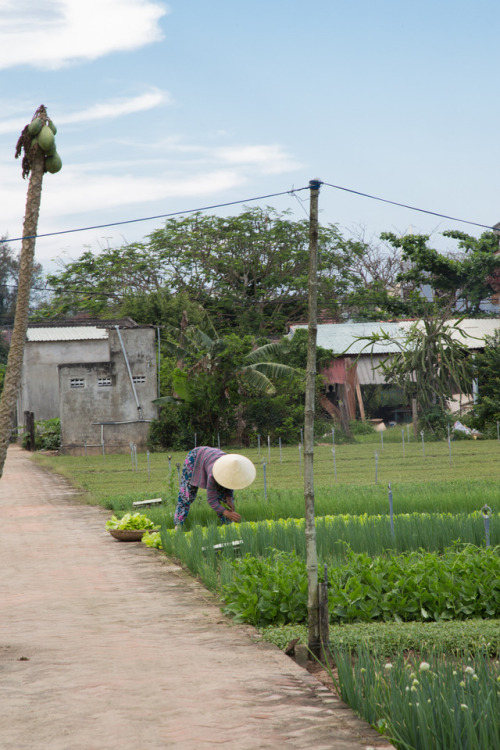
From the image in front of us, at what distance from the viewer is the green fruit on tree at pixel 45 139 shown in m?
7.29

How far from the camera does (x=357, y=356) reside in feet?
121

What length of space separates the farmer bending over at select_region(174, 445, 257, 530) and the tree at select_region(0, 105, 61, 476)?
3591 millimetres

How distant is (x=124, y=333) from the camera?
3231 centimetres

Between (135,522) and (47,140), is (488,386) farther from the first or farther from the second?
(47,140)

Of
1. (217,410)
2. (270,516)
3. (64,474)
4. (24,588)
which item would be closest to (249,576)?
(24,588)

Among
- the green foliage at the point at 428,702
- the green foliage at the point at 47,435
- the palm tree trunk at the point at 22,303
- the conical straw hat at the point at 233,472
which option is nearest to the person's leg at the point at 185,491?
the conical straw hat at the point at 233,472

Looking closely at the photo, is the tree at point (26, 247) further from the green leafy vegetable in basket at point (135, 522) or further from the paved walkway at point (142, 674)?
the green leafy vegetable in basket at point (135, 522)

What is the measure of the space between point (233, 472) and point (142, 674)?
474cm

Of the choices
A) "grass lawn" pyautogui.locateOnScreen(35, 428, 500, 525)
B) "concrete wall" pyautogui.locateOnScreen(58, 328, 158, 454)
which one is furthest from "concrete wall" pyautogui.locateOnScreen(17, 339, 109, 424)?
"grass lawn" pyautogui.locateOnScreen(35, 428, 500, 525)

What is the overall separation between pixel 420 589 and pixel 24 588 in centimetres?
425

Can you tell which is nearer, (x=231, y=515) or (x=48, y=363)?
(x=231, y=515)

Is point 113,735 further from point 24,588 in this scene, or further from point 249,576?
point 24,588

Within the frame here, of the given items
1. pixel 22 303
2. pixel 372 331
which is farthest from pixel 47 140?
pixel 372 331

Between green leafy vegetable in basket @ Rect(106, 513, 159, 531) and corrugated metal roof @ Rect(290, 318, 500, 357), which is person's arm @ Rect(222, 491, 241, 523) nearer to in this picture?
green leafy vegetable in basket @ Rect(106, 513, 159, 531)
